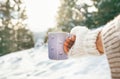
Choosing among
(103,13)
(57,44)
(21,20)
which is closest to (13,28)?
(21,20)

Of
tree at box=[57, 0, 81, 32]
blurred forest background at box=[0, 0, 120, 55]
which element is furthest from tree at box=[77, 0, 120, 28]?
tree at box=[57, 0, 81, 32]

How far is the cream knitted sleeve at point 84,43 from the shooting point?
1.10m

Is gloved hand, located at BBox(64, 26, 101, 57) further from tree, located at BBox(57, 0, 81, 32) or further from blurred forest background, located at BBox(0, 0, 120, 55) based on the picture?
tree, located at BBox(57, 0, 81, 32)

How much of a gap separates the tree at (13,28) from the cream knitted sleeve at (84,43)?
40.0ft

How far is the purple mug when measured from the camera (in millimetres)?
1179

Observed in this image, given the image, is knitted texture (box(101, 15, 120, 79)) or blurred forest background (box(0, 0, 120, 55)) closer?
knitted texture (box(101, 15, 120, 79))

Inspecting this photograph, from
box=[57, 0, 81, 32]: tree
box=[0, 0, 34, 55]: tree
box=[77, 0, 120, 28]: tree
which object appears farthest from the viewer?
box=[0, 0, 34, 55]: tree

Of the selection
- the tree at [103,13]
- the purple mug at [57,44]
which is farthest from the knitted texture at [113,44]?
the tree at [103,13]

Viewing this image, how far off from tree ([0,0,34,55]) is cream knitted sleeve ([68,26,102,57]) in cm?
1218

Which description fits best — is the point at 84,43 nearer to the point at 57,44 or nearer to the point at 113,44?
the point at 57,44

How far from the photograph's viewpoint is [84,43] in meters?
1.13

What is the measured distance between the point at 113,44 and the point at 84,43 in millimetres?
391

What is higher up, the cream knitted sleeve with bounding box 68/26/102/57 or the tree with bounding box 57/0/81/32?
the tree with bounding box 57/0/81/32

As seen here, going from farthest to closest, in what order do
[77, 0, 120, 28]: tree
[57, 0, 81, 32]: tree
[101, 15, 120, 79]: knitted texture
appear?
1. [57, 0, 81, 32]: tree
2. [77, 0, 120, 28]: tree
3. [101, 15, 120, 79]: knitted texture
